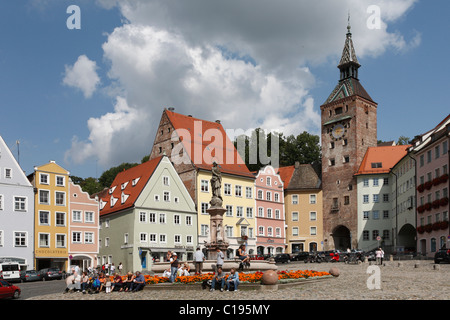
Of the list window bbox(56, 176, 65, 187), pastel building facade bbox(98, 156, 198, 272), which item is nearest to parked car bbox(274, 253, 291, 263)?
pastel building facade bbox(98, 156, 198, 272)

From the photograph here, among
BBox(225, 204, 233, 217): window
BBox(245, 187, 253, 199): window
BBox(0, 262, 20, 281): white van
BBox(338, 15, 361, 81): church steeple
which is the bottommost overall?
BBox(0, 262, 20, 281): white van

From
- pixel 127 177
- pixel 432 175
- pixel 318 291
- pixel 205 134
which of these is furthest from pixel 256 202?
pixel 318 291

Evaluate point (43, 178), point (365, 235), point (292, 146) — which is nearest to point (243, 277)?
point (43, 178)

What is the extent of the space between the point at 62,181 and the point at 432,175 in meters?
41.7

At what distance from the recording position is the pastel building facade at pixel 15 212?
60562 millimetres

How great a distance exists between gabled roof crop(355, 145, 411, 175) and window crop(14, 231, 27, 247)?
4851cm

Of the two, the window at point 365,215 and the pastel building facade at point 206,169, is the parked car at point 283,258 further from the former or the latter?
the window at point 365,215

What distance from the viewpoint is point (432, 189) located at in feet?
220

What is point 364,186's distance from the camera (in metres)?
88.1

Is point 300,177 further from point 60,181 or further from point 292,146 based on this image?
point 60,181

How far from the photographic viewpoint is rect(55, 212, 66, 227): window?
6525 cm

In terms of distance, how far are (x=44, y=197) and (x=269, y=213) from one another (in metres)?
34.3

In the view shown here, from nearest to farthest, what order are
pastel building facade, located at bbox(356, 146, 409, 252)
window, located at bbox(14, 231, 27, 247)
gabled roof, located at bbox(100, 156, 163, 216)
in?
window, located at bbox(14, 231, 27, 247)
gabled roof, located at bbox(100, 156, 163, 216)
pastel building facade, located at bbox(356, 146, 409, 252)

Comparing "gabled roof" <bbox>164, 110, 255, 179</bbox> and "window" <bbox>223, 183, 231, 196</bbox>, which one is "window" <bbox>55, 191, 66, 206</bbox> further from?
"window" <bbox>223, 183, 231, 196</bbox>
